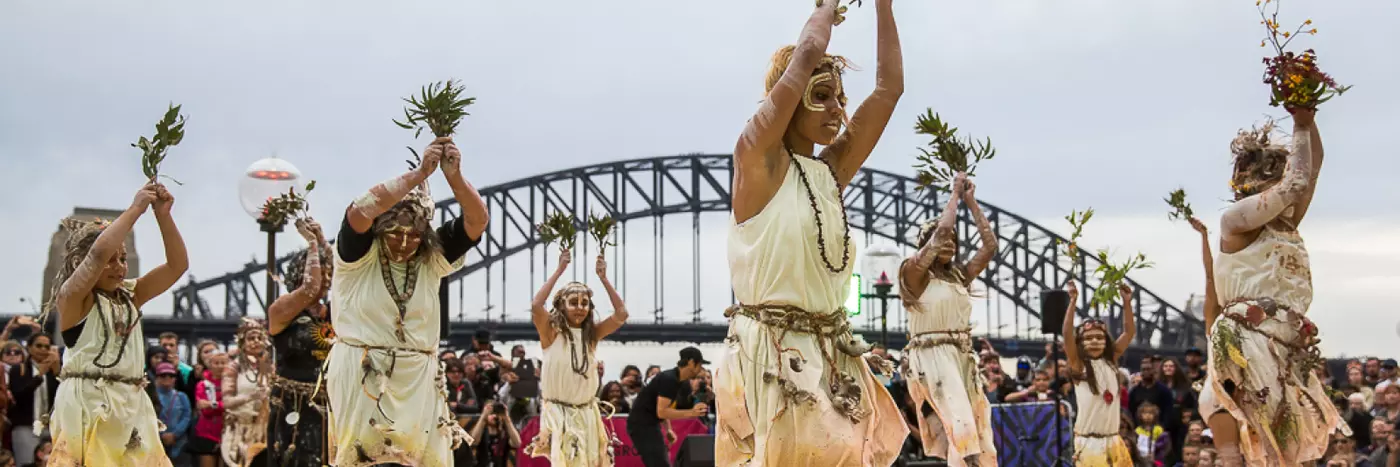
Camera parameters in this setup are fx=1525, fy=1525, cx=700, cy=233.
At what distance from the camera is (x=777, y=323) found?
5297 millimetres

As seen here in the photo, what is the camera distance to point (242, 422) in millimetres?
11461

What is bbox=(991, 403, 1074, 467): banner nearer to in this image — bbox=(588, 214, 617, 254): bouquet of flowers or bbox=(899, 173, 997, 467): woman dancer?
bbox=(899, 173, 997, 467): woman dancer

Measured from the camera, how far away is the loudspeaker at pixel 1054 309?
13.1 metres

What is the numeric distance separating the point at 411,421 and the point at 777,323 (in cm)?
253

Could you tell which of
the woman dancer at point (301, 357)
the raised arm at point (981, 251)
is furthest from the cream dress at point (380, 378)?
→ the raised arm at point (981, 251)

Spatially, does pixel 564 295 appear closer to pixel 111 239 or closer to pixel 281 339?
pixel 281 339

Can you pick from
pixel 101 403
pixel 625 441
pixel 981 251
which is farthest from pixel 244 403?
pixel 981 251

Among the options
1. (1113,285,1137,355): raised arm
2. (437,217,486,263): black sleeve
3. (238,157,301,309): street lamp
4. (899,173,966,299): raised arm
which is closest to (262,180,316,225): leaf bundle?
(238,157,301,309): street lamp

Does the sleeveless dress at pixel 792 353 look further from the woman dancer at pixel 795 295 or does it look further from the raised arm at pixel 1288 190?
the raised arm at pixel 1288 190

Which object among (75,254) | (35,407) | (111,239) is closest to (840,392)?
(111,239)

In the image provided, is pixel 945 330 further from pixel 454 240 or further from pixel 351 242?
pixel 351 242

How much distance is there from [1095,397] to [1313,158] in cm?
497

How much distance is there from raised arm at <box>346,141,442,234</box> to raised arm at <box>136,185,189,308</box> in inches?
62.9

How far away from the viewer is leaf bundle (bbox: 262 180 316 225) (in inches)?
375
